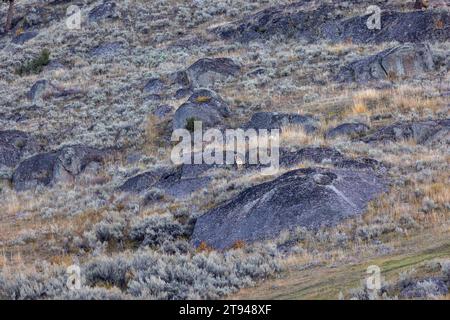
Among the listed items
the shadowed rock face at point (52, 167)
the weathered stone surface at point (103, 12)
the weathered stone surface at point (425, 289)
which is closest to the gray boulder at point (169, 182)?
the shadowed rock face at point (52, 167)

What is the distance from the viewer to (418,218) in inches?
408

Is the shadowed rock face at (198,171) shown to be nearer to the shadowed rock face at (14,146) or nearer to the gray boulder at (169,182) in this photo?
the gray boulder at (169,182)

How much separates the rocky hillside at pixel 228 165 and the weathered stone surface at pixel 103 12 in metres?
3.01

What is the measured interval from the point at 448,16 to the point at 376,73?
8.48m

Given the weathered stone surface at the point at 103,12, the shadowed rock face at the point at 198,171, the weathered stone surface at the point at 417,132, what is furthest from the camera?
the weathered stone surface at the point at 103,12

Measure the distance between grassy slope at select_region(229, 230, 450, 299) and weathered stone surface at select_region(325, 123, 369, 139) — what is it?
9337mm

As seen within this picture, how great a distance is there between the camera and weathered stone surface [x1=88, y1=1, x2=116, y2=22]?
47.5 meters

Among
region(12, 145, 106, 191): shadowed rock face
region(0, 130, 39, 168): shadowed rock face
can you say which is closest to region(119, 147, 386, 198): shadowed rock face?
region(12, 145, 106, 191): shadowed rock face

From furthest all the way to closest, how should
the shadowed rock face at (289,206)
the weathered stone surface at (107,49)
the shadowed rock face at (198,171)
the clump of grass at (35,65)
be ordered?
1. the weathered stone surface at (107,49)
2. the clump of grass at (35,65)
3. the shadowed rock face at (198,171)
4. the shadowed rock face at (289,206)

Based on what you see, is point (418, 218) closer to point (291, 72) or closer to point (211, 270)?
point (211, 270)

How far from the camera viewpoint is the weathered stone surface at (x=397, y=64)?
24.2 metres

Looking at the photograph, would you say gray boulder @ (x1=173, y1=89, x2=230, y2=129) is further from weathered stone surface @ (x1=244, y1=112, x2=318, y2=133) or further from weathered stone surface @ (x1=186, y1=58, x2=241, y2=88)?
weathered stone surface @ (x1=186, y1=58, x2=241, y2=88)

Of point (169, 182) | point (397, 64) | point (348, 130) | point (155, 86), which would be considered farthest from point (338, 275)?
point (155, 86)

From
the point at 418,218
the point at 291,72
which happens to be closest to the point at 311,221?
the point at 418,218
